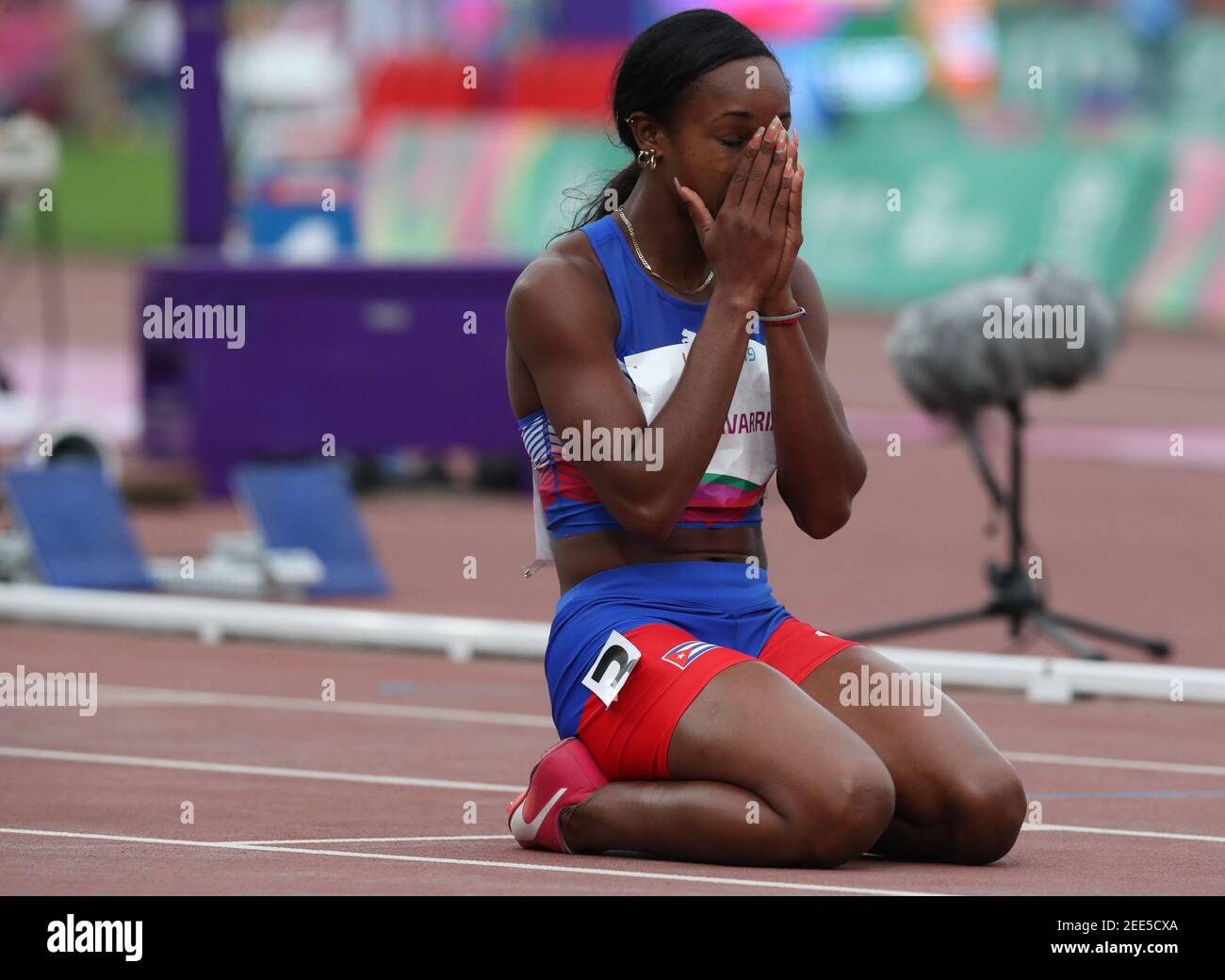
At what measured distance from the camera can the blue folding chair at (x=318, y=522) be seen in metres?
12.9

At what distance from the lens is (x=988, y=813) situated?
5.97 metres

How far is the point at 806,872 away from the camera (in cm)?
578

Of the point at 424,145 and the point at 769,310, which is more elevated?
the point at 424,145

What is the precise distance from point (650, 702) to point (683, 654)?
14 centimetres

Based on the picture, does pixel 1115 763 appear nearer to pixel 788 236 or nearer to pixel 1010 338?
pixel 1010 338

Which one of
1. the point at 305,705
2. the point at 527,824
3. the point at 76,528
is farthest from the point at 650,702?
the point at 76,528

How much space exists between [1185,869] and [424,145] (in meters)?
30.3

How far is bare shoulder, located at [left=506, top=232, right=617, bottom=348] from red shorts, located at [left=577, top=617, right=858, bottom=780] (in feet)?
2.31

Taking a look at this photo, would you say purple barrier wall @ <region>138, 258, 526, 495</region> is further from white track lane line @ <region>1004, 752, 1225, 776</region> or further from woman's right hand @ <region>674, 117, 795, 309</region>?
woman's right hand @ <region>674, 117, 795, 309</region>

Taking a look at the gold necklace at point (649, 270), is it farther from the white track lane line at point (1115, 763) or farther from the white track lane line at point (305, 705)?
the white track lane line at point (305, 705)

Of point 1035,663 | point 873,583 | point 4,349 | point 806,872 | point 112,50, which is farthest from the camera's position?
point 112,50

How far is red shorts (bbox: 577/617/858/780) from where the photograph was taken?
586 cm
